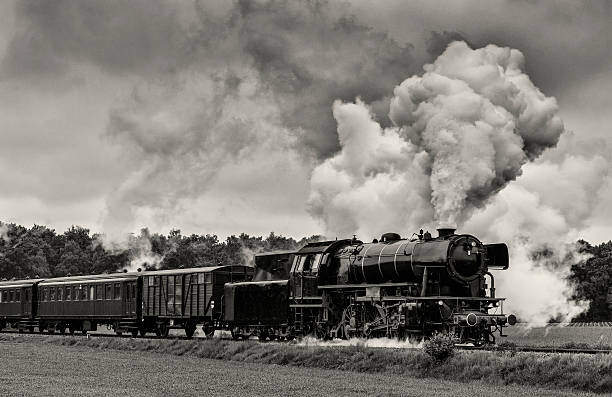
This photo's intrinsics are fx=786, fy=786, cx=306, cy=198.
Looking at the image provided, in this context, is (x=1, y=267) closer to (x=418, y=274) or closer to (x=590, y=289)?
(x=590, y=289)

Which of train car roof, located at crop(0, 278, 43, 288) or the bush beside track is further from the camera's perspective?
train car roof, located at crop(0, 278, 43, 288)

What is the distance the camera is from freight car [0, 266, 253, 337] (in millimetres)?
33688

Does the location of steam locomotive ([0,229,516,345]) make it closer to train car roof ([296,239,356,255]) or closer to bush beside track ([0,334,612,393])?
train car roof ([296,239,356,255])

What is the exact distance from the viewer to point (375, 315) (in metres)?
25.3

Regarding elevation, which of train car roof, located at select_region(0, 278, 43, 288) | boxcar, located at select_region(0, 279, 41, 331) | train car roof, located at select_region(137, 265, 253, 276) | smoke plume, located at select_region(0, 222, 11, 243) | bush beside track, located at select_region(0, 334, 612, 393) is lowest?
bush beside track, located at select_region(0, 334, 612, 393)

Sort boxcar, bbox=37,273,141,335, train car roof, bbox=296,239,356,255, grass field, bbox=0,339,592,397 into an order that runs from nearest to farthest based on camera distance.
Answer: grass field, bbox=0,339,592,397 → train car roof, bbox=296,239,356,255 → boxcar, bbox=37,273,141,335

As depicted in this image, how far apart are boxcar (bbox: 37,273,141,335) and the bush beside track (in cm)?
1057

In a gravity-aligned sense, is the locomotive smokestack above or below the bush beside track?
Result: above

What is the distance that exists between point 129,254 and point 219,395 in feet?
241

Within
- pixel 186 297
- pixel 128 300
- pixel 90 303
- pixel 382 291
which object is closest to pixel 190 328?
pixel 186 297

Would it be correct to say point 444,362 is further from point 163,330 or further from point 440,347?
point 163,330

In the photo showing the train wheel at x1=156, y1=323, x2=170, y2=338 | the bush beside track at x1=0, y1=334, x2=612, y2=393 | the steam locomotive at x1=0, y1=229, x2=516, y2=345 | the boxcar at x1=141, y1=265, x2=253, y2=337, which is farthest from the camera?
the train wheel at x1=156, y1=323, x2=170, y2=338

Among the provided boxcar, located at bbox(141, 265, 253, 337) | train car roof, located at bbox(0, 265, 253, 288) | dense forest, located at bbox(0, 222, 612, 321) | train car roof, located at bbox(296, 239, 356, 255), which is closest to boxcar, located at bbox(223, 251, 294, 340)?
train car roof, located at bbox(296, 239, 356, 255)

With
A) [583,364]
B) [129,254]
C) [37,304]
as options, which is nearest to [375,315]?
[583,364]
